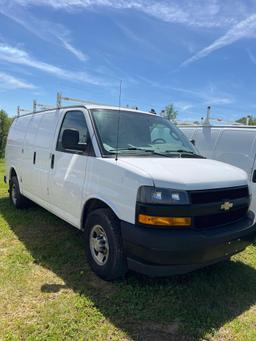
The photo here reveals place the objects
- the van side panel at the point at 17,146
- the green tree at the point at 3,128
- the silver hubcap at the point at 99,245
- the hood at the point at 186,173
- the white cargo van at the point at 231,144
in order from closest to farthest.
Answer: the hood at the point at 186,173 < the silver hubcap at the point at 99,245 < the white cargo van at the point at 231,144 < the van side panel at the point at 17,146 < the green tree at the point at 3,128

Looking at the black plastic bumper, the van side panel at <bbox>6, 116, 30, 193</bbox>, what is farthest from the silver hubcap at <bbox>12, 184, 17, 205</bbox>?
the black plastic bumper

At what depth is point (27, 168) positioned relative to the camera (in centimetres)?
636

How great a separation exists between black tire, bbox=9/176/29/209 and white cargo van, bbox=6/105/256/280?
1788 mm

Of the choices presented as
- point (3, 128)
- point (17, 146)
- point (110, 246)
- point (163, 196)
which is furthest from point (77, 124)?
point (3, 128)

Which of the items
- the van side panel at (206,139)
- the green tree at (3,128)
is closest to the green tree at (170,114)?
the van side panel at (206,139)

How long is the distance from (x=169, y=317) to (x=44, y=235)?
2.95 meters

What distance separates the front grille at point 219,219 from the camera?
3473 mm

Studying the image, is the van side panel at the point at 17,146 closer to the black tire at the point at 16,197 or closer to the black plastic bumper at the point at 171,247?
the black tire at the point at 16,197

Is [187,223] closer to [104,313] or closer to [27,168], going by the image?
[104,313]

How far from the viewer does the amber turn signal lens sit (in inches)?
130

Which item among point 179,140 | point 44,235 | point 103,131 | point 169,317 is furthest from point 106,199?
point 44,235

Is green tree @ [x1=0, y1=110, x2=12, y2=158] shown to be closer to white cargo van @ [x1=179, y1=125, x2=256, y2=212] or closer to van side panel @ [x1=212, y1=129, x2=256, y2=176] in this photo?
white cargo van @ [x1=179, y1=125, x2=256, y2=212]

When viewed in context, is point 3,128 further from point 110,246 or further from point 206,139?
point 110,246

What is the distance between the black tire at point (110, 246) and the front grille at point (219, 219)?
89 cm
